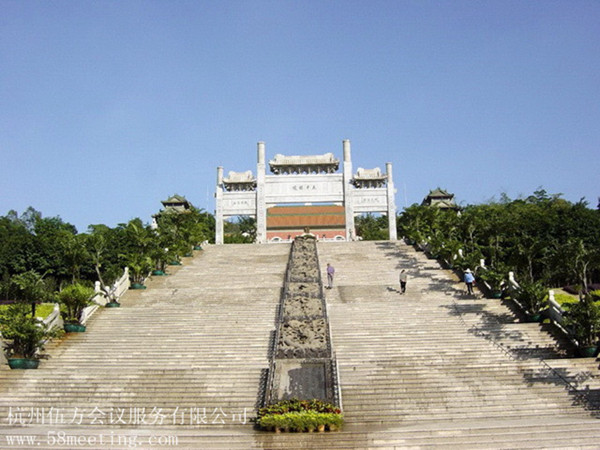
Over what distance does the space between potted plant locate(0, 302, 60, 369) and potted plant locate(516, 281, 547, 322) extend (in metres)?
15.0

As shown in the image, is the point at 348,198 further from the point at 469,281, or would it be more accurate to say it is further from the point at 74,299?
the point at 74,299

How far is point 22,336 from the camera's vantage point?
1466 cm

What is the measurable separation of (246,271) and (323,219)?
25026 millimetres

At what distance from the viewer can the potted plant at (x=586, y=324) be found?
14.5 metres

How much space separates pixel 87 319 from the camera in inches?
722

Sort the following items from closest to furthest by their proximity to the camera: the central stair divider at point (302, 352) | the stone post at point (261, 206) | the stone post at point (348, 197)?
the central stair divider at point (302, 352) < the stone post at point (348, 197) < the stone post at point (261, 206)

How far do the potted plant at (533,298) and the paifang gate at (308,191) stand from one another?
72.4 ft

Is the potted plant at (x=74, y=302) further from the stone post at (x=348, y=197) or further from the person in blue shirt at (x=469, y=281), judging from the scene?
the stone post at (x=348, y=197)

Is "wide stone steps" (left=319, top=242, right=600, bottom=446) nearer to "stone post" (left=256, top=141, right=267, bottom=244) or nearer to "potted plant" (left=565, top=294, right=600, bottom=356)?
"potted plant" (left=565, top=294, right=600, bottom=356)

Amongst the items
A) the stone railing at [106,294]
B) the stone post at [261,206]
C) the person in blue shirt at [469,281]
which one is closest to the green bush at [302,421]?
the stone railing at [106,294]

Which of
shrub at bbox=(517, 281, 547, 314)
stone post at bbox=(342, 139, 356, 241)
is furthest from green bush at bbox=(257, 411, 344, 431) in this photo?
stone post at bbox=(342, 139, 356, 241)

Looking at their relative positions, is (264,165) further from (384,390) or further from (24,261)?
(384,390)

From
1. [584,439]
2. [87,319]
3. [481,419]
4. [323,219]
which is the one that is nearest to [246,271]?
[87,319]

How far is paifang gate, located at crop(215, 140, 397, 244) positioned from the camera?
40406mm
